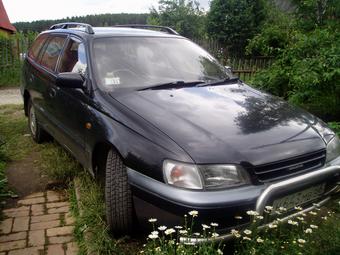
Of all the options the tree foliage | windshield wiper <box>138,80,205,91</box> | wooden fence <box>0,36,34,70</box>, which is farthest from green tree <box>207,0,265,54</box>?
windshield wiper <box>138,80,205,91</box>

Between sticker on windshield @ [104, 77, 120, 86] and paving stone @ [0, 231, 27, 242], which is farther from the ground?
sticker on windshield @ [104, 77, 120, 86]

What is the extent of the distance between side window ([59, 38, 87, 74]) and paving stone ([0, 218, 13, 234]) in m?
1.55

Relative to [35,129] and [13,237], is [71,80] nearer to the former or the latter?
[13,237]

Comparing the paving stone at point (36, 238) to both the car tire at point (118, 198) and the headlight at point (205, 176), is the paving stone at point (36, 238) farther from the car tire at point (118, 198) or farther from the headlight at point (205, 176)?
the headlight at point (205, 176)

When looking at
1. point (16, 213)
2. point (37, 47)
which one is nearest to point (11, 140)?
point (37, 47)

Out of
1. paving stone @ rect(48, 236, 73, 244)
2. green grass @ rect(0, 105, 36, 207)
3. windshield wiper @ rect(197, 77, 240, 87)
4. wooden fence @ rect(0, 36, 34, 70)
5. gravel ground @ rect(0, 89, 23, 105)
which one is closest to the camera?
paving stone @ rect(48, 236, 73, 244)

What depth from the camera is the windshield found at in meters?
3.89

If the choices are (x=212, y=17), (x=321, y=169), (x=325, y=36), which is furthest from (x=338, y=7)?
(x=212, y=17)

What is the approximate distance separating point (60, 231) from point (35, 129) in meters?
2.68

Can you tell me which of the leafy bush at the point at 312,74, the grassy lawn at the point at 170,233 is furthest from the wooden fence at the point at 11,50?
the leafy bush at the point at 312,74

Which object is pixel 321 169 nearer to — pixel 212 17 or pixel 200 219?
pixel 200 219

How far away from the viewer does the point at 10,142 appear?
20.1 ft

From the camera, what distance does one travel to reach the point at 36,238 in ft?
11.4

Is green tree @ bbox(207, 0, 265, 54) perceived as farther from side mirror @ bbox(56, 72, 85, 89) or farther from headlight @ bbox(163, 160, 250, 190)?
headlight @ bbox(163, 160, 250, 190)
